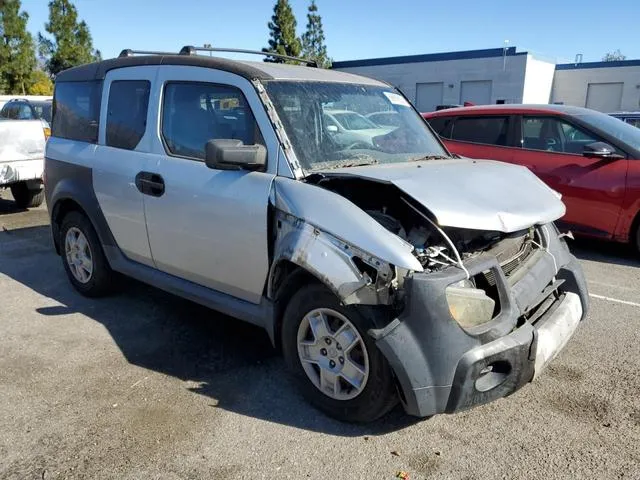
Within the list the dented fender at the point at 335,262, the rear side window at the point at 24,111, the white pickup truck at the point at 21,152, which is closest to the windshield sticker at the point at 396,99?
the dented fender at the point at 335,262

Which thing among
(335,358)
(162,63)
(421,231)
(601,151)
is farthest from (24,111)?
(421,231)

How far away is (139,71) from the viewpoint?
13.9 ft

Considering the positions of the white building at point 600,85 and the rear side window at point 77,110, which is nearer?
the rear side window at point 77,110

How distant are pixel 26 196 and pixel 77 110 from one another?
506 cm

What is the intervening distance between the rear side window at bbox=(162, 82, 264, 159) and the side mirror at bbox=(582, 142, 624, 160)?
14.6ft

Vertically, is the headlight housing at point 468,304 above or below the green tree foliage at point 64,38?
below

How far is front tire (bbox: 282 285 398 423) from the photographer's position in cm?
281

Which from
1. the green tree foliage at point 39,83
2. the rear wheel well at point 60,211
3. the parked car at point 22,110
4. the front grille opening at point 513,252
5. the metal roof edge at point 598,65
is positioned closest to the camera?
the front grille opening at point 513,252

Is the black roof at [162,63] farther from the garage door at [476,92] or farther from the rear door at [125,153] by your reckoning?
the garage door at [476,92]

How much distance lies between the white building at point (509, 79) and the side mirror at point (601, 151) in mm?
28206

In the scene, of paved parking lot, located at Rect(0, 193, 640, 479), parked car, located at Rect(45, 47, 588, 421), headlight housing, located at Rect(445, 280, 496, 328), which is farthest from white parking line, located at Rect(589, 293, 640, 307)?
headlight housing, located at Rect(445, 280, 496, 328)

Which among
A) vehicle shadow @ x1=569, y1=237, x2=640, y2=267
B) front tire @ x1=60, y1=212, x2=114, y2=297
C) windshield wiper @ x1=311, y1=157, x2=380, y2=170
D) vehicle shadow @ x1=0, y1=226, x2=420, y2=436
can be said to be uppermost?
windshield wiper @ x1=311, y1=157, x2=380, y2=170

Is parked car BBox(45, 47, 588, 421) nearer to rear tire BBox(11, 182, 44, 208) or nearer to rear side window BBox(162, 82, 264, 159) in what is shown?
rear side window BBox(162, 82, 264, 159)

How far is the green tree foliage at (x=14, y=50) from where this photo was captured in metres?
26.1
